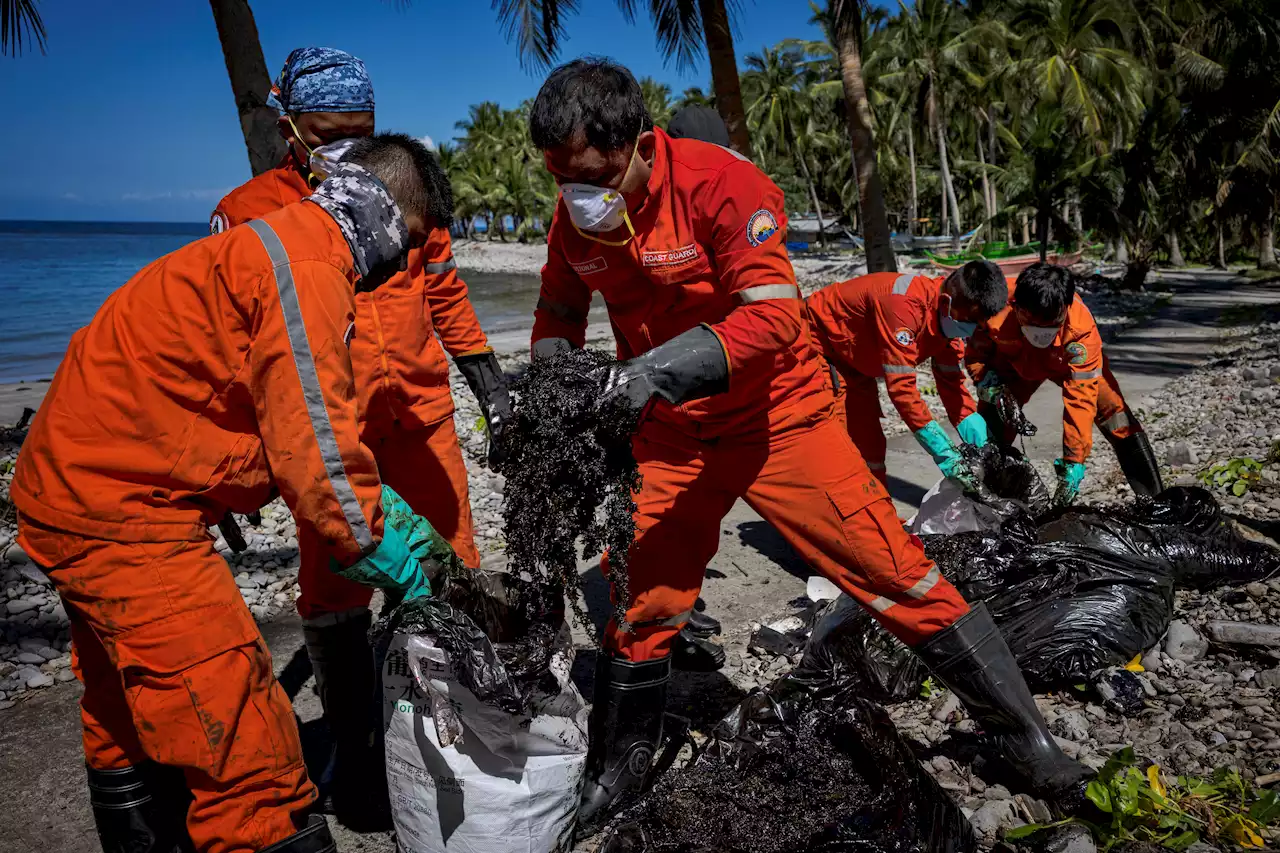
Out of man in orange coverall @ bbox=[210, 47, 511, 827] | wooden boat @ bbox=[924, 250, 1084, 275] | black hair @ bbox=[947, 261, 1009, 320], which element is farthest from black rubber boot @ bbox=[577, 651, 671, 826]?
wooden boat @ bbox=[924, 250, 1084, 275]

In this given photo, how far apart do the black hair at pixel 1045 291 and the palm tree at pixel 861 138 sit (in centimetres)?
531

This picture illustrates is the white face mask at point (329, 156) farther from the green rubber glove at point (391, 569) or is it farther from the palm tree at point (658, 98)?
the palm tree at point (658, 98)

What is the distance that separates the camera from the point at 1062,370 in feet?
15.3

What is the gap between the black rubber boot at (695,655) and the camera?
3617 millimetres

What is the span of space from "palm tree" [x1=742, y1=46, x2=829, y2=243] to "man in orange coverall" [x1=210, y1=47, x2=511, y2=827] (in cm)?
4725

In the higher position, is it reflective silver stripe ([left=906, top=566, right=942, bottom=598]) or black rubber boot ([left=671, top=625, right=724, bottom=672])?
reflective silver stripe ([left=906, top=566, right=942, bottom=598])

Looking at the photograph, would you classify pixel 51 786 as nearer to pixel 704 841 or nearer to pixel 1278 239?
pixel 704 841

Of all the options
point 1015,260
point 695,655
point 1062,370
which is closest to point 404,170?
point 695,655

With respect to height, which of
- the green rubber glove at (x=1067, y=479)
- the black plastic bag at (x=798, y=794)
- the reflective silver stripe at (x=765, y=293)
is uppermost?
the reflective silver stripe at (x=765, y=293)

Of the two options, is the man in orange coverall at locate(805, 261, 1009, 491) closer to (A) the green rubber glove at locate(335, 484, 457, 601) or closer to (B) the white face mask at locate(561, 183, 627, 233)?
(B) the white face mask at locate(561, 183, 627, 233)

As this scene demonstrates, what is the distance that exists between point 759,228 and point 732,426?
0.55 m

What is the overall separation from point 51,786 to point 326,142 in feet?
7.82

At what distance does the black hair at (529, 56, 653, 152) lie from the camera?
2174 mm

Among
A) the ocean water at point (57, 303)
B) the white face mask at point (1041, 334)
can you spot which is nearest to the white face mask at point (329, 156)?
the white face mask at point (1041, 334)
